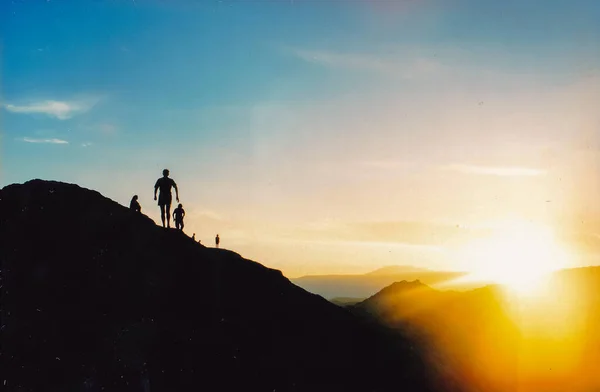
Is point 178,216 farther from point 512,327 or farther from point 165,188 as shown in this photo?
point 512,327

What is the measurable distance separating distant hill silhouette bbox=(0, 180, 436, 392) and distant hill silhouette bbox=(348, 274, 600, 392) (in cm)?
1588

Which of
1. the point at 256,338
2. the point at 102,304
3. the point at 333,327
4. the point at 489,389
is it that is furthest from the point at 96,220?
the point at 489,389

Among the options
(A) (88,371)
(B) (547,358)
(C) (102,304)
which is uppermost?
(C) (102,304)

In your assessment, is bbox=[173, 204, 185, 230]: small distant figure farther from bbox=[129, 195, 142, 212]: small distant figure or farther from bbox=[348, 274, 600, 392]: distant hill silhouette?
bbox=[348, 274, 600, 392]: distant hill silhouette

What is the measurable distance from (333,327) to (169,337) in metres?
9.65

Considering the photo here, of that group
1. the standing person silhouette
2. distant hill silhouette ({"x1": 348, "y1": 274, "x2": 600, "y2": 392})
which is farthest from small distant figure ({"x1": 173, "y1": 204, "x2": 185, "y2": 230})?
distant hill silhouette ({"x1": 348, "y1": 274, "x2": 600, "y2": 392})

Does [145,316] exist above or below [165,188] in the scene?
below

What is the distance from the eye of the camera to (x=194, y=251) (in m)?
26.6

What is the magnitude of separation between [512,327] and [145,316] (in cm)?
6828

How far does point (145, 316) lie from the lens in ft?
73.4

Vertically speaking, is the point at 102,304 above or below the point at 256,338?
above

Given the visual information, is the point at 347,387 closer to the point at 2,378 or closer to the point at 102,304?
the point at 102,304

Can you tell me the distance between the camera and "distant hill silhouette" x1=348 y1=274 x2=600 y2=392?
53375mm

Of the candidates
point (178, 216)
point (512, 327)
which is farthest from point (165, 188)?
point (512, 327)
